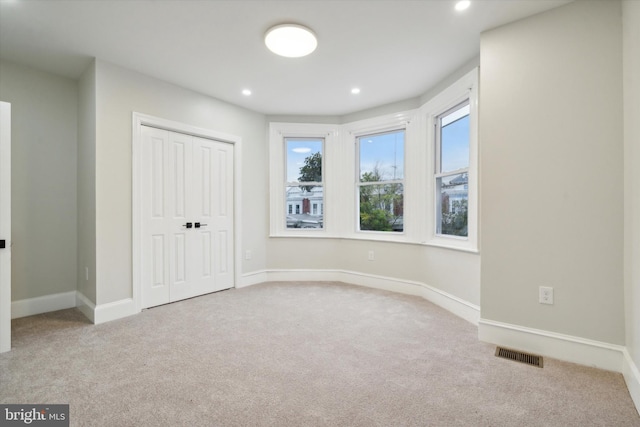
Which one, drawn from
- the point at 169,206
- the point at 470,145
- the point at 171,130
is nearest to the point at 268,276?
the point at 169,206

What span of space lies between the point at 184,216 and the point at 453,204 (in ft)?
10.7

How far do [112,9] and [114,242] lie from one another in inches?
82.9

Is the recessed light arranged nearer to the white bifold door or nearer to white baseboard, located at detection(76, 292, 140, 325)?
the white bifold door

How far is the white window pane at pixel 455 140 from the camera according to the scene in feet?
10.8

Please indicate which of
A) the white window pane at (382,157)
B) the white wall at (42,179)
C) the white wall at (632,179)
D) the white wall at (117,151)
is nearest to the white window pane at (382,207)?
the white window pane at (382,157)

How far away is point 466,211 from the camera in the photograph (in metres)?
3.24

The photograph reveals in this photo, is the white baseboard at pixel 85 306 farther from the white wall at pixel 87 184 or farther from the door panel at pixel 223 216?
the door panel at pixel 223 216

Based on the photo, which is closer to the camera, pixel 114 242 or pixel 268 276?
pixel 114 242

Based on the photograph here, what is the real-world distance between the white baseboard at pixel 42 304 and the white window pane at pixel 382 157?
13.2 feet

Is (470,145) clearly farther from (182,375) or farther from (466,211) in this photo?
(182,375)

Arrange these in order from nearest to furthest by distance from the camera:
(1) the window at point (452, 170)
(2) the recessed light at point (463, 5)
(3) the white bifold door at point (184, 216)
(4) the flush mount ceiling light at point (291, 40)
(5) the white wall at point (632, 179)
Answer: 1. (5) the white wall at point (632, 179)
2. (2) the recessed light at point (463, 5)
3. (4) the flush mount ceiling light at point (291, 40)
4. (1) the window at point (452, 170)
5. (3) the white bifold door at point (184, 216)

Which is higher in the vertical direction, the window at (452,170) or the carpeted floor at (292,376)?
the window at (452,170)

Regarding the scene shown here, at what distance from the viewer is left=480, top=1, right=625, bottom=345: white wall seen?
6.78ft

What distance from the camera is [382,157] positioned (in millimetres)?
4426
